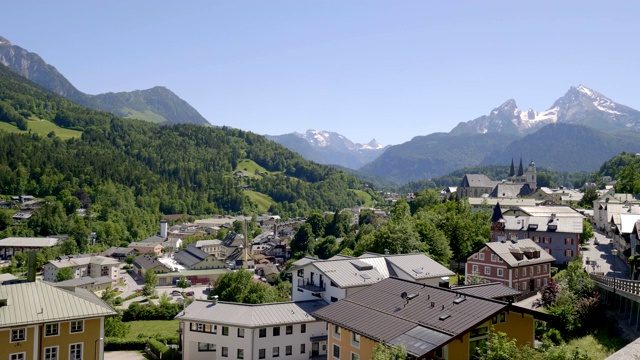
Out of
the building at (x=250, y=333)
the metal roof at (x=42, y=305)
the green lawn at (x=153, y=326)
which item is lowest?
the green lawn at (x=153, y=326)

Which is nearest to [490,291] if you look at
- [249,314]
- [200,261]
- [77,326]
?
[249,314]

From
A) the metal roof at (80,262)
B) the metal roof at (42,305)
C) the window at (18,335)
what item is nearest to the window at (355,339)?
the metal roof at (42,305)

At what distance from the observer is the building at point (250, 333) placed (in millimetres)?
33500

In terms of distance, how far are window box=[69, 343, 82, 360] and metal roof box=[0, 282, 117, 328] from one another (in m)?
1.84

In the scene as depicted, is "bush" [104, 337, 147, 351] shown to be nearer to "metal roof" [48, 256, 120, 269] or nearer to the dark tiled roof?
the dark tiled roof

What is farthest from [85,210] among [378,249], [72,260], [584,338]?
[584,338]

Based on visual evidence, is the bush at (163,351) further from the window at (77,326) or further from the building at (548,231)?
the building at (548,231)

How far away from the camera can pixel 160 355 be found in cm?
3716

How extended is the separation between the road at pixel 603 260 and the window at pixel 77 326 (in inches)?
1706

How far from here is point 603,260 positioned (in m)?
55.8

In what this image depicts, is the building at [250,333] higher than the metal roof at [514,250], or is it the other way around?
the metal roof at [514,250]

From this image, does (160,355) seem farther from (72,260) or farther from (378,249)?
(72,260)

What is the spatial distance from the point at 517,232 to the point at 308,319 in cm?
3913

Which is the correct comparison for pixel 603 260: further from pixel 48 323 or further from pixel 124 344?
pixel 48 323
